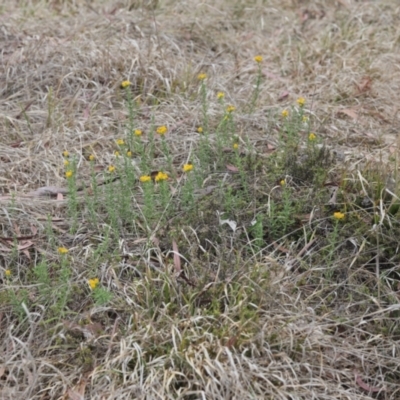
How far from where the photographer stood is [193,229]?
10.9 ft

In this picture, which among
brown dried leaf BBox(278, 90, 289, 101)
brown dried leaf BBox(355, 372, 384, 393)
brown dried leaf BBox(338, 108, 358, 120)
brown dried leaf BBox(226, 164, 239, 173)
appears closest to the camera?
brown dried leaf BBox(355, 372, 384, 393)

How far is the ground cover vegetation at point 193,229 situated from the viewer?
9.42 ft

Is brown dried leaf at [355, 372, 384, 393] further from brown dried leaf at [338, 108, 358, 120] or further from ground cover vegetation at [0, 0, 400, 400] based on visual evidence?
brown dried leaf at [338, 108, 358, 120]

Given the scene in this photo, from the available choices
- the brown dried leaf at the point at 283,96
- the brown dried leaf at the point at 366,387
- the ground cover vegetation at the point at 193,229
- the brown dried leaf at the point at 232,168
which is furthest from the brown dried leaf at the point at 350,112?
the brown dried leaf at the point at 366,387

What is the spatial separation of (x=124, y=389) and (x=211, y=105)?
2.14m

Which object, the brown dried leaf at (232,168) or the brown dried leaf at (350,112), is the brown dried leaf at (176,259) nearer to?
the brown dried leaf at (232,168)

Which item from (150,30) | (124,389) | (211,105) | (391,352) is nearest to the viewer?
(124,389)

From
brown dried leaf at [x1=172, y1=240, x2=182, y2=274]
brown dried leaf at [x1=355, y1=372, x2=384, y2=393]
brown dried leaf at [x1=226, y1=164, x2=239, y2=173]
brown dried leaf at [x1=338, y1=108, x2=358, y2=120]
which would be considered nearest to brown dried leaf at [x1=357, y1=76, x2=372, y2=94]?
brown dried leaf at [x1=338, y1=108, x2=358, y2=120]

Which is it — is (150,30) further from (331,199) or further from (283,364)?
(283,364)

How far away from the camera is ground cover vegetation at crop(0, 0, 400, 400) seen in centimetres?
287

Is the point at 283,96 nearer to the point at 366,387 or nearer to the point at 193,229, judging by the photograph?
the point at 193,229

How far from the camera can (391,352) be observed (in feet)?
9.79

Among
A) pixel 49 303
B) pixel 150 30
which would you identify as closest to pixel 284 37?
pixel 150 30

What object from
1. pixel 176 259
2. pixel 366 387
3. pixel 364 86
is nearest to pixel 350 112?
pixel 364 86
